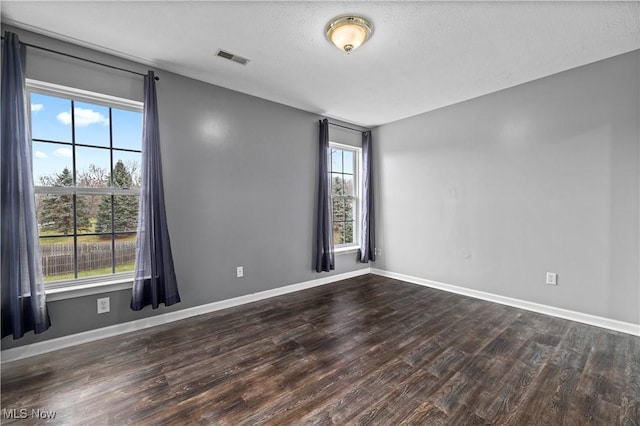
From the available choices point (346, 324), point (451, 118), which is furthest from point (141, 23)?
point (451, 118)

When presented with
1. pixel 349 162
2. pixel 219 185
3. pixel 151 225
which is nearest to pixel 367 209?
pixel 349 162

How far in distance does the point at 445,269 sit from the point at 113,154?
4270mm

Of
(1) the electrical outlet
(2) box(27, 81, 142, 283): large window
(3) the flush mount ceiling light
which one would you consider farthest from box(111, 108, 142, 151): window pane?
(3) the flush mount ceiling light

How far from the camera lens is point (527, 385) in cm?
188

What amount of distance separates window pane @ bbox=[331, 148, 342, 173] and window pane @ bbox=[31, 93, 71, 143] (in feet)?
10.9

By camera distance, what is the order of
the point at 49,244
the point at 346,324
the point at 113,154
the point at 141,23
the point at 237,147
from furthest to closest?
the point at 237,147
the point at 346,324
the point at 113,154
the point at 49,244
the point at 141,23

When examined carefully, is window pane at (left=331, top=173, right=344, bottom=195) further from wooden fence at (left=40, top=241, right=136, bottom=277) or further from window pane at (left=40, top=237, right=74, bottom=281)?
window pane at (left=40, top=237, right=74, bottom=281)

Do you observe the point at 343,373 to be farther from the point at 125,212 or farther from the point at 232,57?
the point at 232,57

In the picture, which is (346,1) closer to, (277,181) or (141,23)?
(141,23)

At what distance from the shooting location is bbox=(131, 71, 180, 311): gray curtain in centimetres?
261

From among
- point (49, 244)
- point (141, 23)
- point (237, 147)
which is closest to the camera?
point (141, 23)

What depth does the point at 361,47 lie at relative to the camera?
2.49m

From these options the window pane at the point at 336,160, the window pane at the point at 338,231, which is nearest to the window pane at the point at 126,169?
the window pane at the point at 336,160
